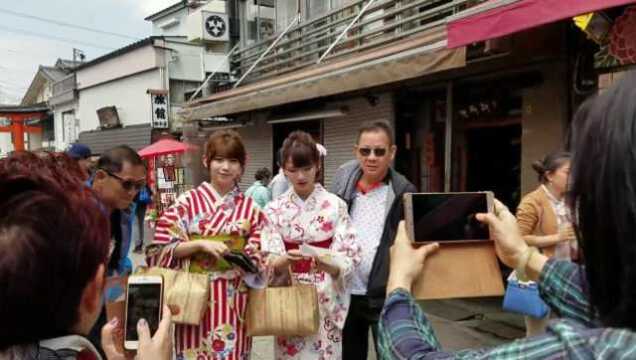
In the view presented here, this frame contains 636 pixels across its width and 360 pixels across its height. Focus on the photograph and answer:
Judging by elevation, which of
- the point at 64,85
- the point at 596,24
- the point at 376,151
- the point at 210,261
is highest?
the point at 64,85

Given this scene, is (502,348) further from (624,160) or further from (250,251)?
(250,251)

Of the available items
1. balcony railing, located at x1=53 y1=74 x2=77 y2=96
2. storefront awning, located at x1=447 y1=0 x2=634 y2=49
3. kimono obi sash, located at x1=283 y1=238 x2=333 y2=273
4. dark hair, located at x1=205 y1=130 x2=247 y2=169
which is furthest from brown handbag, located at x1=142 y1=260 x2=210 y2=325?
balcony railing, located at x1=53 y1=74 x2=77 y2=96

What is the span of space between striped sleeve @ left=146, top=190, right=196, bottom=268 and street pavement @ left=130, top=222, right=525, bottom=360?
2.28 meters

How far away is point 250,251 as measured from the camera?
2.79m

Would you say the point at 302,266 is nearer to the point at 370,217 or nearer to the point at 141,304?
the point at 370,217

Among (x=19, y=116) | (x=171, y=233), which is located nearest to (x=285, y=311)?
(x=171, y=233)

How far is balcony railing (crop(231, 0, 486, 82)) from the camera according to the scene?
285 inches

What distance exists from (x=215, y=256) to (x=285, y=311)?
46 centimetres

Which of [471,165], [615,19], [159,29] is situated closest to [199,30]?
[159,29]

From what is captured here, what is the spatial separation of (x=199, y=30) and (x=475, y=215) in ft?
43.1

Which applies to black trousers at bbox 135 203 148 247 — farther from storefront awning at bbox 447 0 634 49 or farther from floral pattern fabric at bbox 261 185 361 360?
floral pattern fabric at bbox 261 185 361 360

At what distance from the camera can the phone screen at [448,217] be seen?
1.52 meters

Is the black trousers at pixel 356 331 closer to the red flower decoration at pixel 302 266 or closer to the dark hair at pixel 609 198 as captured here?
the red flower decoration at pixel 302 266

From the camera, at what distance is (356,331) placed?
3018mm
